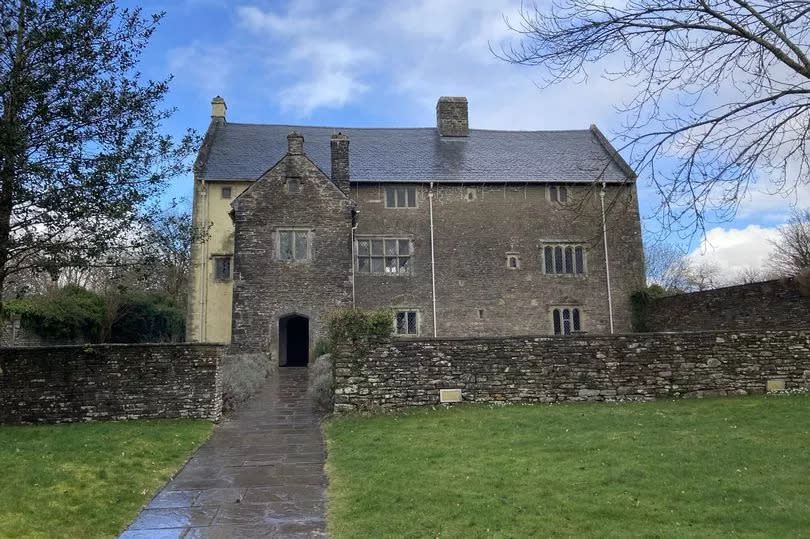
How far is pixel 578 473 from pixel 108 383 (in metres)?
10.3

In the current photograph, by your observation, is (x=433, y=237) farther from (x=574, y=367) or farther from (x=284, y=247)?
(x=574, y=367)

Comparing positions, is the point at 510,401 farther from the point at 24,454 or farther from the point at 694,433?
the point at 24,454

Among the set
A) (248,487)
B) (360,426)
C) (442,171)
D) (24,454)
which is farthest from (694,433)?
(442,171)

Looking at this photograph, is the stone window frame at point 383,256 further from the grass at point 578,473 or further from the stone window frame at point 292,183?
→ the grass at point 578,473

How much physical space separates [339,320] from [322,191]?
12.9 meters

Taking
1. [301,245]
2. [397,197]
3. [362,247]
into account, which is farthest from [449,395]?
[397,197]

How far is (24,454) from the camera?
1002 cm

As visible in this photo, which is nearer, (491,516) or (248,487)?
(491,516)

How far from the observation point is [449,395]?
13430 millimetres

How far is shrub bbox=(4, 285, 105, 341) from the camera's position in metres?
26.2

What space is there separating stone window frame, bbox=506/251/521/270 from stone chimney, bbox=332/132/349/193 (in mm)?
8346

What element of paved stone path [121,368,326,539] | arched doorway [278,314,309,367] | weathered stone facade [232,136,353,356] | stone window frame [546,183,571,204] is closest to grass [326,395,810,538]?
paved stone path [121,368,326,539]

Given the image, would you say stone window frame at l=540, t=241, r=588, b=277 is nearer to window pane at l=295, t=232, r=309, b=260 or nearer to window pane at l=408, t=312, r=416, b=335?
window pane at l=408, t=312, r=416, b=335

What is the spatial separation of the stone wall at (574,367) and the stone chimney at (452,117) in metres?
21.5
